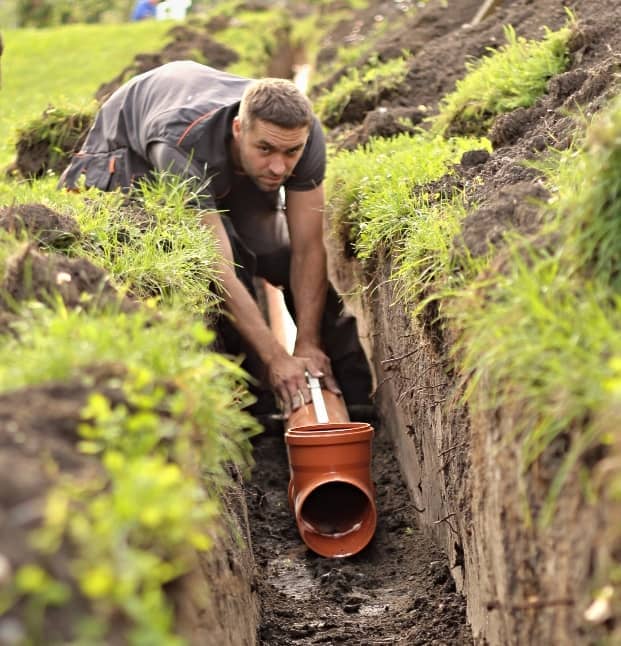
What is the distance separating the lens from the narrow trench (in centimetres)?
376

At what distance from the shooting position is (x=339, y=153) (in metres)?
6.74

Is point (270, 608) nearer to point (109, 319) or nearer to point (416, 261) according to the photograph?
point (416, 261)

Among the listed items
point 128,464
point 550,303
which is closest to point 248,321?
point 550,303

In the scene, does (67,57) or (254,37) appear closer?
(254,37)

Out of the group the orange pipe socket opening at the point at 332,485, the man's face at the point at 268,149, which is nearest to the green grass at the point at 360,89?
the man's face at the point at 268,149

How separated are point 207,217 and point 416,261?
139 cm

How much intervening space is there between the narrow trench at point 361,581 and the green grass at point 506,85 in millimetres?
2007

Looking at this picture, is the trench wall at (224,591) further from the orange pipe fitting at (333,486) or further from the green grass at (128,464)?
the orange pipe fitting at (333,486)

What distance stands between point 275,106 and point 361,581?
6.86ft

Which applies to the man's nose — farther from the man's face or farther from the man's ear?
the man's ear

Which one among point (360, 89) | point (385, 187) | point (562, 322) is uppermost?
point (562, 322)

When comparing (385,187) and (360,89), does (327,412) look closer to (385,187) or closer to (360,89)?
(385,187)

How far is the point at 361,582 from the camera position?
433 centimetres

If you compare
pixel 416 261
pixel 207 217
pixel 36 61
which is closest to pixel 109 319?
pixel 416 261
